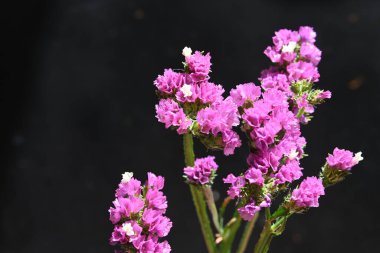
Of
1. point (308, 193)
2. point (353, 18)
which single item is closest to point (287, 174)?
point (308, 193)

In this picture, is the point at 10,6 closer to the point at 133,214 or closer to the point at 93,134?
the point at 93,134

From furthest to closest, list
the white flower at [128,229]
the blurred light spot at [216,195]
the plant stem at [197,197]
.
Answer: the blurred light spot at [216,195] < the plant stem at [197,197] < the white flower at [128,229]

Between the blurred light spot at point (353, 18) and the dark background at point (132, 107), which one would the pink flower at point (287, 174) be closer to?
the dark background at point (132, 107)

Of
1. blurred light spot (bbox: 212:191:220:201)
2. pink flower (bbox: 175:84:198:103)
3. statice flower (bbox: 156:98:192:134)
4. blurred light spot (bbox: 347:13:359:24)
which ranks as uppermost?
blurred light spot (bbox: 347:13:359:24)

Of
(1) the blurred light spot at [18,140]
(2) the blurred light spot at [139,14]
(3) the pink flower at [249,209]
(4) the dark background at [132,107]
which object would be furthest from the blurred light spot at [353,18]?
(3) the pink flower at [249,209]

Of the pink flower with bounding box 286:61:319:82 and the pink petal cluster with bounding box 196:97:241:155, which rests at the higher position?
the pink flower with bounding box 286:61:319:82

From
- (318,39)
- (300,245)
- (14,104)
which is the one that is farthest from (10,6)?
(300,245)

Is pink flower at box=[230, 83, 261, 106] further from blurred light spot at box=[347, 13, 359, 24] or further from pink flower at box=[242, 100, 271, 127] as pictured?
blurred light spot at box=[347, 13, 359, 24]

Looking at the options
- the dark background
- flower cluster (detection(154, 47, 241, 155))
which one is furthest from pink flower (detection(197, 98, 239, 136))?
the dark background
